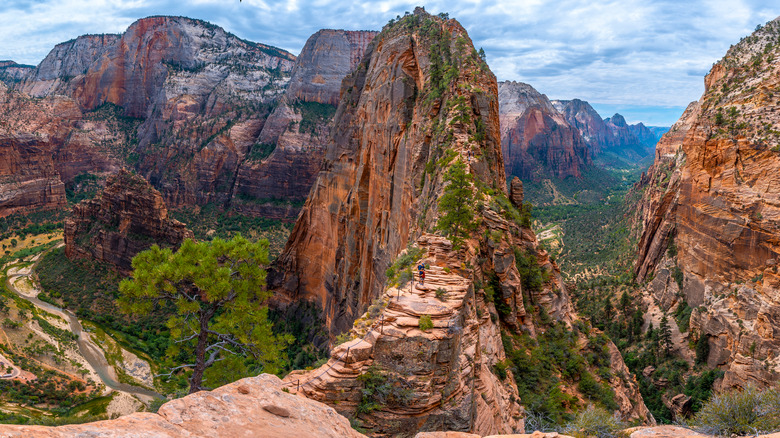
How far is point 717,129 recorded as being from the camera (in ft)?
128

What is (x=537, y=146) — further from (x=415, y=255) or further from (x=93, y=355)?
(x=415, y=255)

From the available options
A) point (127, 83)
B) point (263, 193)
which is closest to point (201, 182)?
point (263, 193)

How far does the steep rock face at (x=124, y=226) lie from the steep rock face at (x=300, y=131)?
122ft

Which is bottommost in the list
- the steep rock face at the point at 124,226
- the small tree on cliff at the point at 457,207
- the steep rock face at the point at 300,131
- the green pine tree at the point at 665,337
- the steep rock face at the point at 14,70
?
the green pine tree at the point at 665,337

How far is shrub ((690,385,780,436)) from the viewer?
8.10 metres

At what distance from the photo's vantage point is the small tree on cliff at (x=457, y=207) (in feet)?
62.8

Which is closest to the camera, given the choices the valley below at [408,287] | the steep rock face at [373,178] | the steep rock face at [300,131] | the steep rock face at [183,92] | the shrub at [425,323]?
the valley below at [408,287]

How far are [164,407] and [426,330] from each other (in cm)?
673

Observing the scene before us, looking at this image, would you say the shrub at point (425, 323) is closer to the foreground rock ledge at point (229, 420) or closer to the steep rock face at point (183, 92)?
the foreground rock ledge at point (229, 420)

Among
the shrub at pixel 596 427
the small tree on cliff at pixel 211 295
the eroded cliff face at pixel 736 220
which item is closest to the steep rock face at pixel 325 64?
the eroded cliff face at pixel 736 220

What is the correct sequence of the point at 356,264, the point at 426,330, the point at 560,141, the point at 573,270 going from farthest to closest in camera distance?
the point at 560,141 → the point at 573,270 → the point at 356,264 → the point at 426,330

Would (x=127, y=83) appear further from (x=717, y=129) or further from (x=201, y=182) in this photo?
(x=717, y=129)

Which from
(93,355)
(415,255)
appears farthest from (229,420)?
(93,355)

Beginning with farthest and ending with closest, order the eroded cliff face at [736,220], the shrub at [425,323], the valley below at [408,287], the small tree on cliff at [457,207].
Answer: the eroded cliff face at [736,220] < the small tree on cliff at [457,207] < the shrub at [425,323] < the valley below at [408,287]
